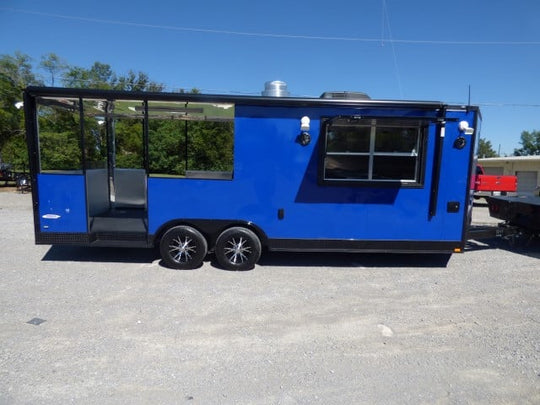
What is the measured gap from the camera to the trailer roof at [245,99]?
5379 millimetres

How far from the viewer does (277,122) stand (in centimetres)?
551

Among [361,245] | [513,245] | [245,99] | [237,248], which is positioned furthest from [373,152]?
[513,245]

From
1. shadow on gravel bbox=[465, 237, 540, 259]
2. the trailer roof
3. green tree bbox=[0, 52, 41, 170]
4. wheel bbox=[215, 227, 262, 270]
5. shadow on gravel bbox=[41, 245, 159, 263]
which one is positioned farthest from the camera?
green tree bbox=[0, 52, 41, 170]

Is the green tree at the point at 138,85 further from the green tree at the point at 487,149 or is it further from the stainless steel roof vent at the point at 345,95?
the green tree at the point at 487,149

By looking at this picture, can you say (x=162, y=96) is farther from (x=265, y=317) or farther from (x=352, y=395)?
(x=352, y=395)

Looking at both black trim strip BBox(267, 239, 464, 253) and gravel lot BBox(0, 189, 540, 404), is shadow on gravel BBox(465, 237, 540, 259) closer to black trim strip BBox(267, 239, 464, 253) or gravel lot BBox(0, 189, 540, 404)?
gravel lot BBox(0, 189, 540, 404)

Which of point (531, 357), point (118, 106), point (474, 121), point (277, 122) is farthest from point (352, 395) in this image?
point (118, 106)

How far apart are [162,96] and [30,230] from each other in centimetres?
562

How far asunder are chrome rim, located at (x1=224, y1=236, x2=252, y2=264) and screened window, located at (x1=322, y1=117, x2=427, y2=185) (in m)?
1.69

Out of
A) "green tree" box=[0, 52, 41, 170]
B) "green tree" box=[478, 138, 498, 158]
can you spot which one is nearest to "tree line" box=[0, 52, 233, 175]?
"green tree" box=[0, 52, 41, 170]

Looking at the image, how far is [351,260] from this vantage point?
6.42 m

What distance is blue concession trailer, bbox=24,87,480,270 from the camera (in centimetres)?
547

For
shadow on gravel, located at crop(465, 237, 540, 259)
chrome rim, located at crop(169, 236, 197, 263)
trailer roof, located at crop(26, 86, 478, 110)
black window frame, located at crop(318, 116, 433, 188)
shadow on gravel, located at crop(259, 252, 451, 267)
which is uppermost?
trailer roof, located at crop(26, 86, 478, 110)

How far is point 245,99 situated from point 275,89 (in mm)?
995
